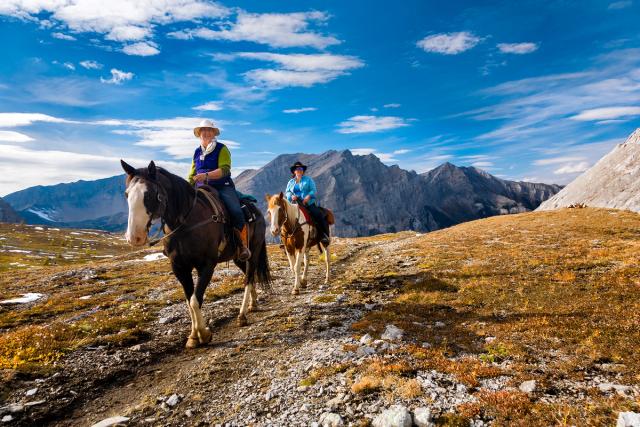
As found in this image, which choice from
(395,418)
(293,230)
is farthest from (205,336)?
(293,230)

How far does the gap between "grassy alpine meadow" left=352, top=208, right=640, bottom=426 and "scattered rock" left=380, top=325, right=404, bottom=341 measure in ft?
1.05

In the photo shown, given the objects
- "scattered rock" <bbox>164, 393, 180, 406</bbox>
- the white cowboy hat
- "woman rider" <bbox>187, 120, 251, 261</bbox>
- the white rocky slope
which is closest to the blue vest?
"woman rider" <bbox>187, 120, 251, 261</bbox>

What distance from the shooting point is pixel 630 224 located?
114 feet

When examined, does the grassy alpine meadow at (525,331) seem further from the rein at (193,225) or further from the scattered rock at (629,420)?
the rein at (193,225)

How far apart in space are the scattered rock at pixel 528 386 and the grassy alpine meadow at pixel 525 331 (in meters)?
0.13

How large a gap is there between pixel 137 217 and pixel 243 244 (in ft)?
16.3

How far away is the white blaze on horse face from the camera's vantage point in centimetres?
758

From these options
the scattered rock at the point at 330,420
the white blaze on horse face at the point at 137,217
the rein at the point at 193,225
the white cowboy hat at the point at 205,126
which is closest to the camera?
the scattered rock at the point at 330,420

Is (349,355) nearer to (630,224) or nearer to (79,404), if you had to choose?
(79,404)

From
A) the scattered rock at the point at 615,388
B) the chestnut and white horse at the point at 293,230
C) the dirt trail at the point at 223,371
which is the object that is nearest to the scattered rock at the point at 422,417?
the dirt trail at the point at 223,371

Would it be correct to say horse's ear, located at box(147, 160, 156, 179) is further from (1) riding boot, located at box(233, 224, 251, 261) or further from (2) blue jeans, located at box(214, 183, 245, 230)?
(1) riding boot, located at box(233, 224, 251, 261)

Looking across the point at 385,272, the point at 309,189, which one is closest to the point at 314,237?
the point at 309,189

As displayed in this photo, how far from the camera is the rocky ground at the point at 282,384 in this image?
581 cm

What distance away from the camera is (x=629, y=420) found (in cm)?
464
